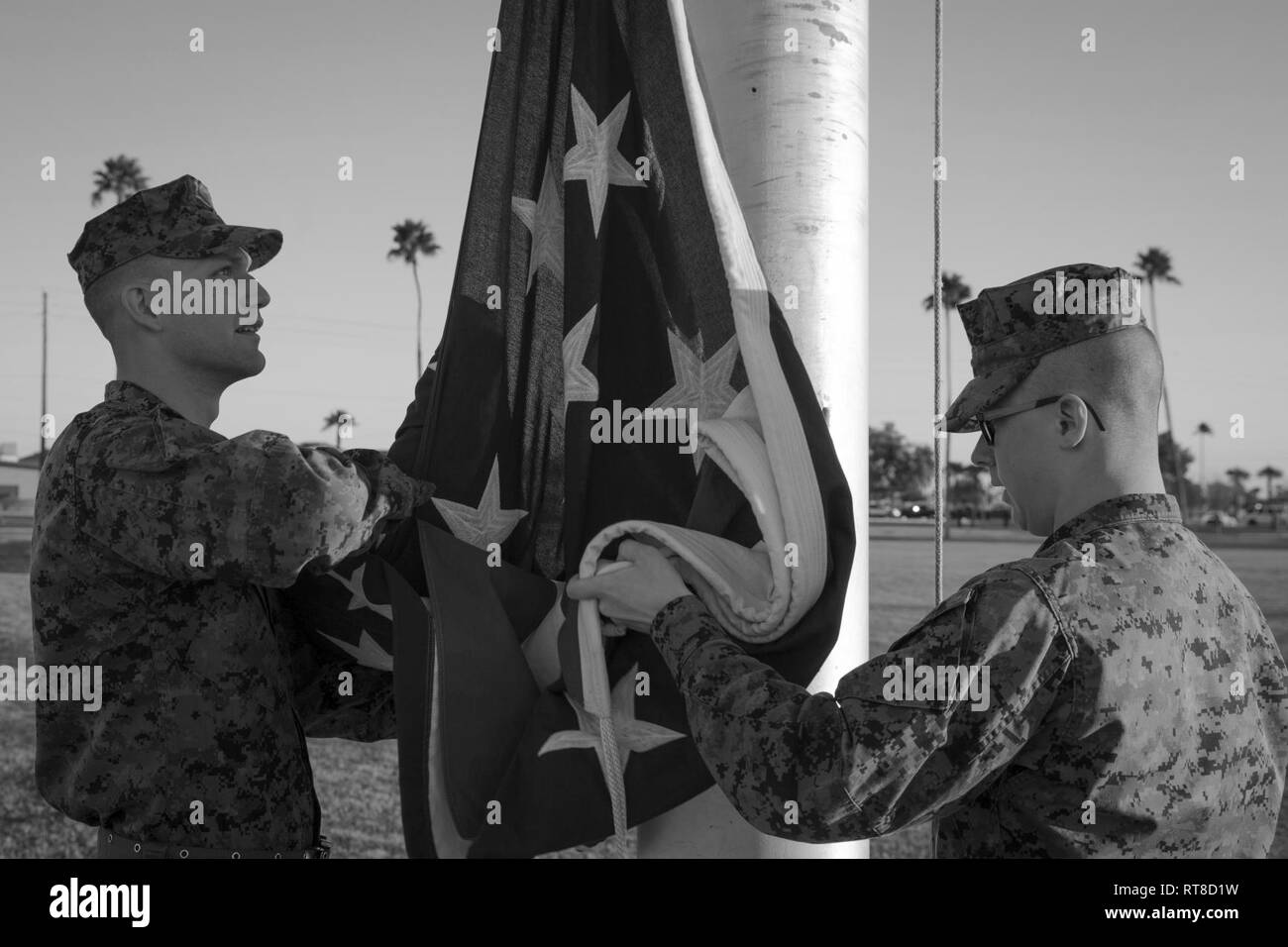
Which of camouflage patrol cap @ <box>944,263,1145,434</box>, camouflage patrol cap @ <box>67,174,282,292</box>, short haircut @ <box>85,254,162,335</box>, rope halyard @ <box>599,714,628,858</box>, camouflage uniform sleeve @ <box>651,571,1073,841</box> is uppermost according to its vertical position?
camouflage patrol cap @ <box>67,174,282,292</box>

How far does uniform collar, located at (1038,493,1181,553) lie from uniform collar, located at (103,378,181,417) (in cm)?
180

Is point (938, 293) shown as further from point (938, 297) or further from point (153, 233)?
point (153, 233)

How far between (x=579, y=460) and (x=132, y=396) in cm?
95

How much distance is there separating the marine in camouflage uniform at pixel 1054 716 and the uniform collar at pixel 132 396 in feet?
3.95

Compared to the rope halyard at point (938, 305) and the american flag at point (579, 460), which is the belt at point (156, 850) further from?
the rope halyard at point (938, 305)

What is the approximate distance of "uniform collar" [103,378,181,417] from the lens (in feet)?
8.02

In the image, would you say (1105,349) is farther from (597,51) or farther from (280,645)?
(280,645)

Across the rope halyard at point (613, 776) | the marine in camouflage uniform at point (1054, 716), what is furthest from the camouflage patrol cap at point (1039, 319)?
the rope halyard at point (613, 776)

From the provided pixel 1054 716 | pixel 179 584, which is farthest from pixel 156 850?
pixel 1054 716

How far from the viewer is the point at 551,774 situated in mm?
2387

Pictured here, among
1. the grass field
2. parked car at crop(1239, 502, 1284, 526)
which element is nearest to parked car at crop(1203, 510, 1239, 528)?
parked car at crop(1239, 502, 1284, 526)

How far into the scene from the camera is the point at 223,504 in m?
2.16

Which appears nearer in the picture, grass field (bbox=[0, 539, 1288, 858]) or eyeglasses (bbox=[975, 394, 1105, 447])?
eyeglasses (bbox=[975, 394, 1105, 447])

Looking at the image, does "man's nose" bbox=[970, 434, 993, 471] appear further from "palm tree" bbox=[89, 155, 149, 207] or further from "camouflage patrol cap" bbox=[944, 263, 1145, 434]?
"palm tree" bbox=[89, 155, 149, 207]
